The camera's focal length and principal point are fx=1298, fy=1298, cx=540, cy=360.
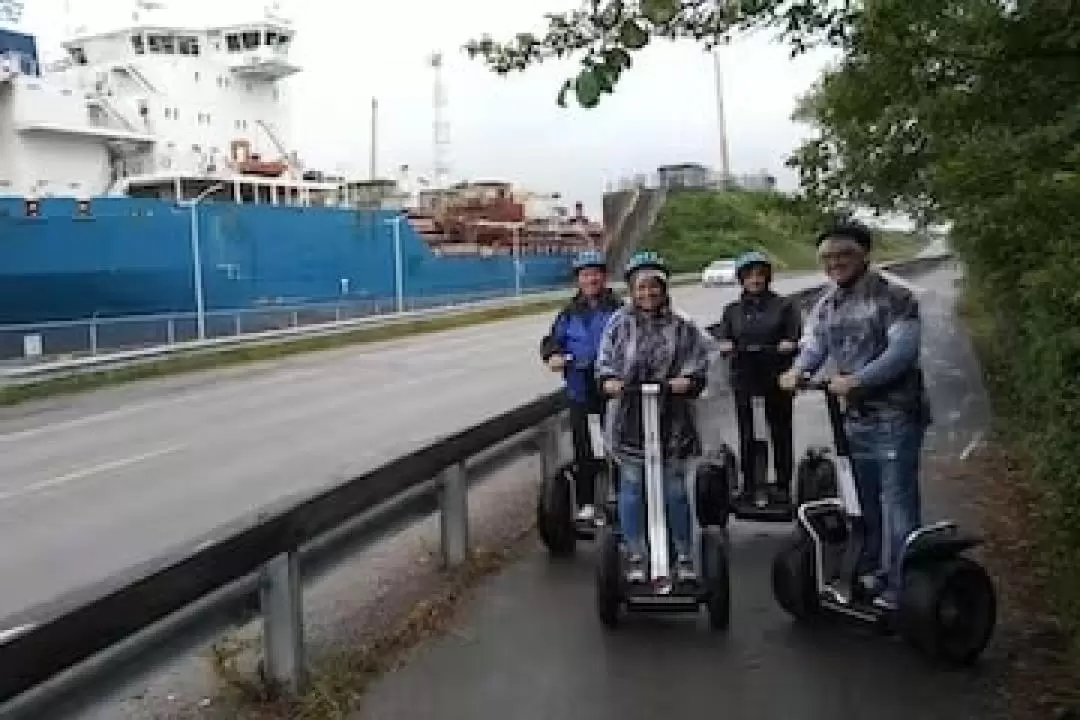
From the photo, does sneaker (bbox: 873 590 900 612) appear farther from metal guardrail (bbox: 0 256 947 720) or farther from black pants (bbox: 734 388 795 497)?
black pants (bbox: 734 388 795 497)

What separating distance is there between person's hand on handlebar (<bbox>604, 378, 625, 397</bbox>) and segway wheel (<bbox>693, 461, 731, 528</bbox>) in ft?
2.59

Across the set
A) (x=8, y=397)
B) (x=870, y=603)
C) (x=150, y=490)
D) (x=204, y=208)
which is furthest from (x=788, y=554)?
(x=204, y=208)

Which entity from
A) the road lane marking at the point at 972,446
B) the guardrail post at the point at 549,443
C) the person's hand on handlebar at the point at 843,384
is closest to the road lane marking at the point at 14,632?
the person's hand on handlebar at the point at 843,384

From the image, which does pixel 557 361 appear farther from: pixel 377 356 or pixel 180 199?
pixel 180 199

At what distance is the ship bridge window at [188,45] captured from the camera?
44.2m

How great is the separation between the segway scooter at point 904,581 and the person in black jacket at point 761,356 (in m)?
2.35

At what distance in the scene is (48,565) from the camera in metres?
8.41

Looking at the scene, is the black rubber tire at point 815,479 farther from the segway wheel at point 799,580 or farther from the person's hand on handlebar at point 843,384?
the person's hand on handlebar at point 843,384

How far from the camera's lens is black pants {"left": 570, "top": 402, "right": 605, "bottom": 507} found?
7.64 meters

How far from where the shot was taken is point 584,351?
7.56 metres

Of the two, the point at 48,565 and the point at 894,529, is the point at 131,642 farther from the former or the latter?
the point at 48,565

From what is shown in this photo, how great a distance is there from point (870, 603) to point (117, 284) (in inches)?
1205

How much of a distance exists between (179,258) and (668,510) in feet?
102

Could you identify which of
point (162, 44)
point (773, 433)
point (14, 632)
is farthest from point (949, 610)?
point (162, 44)
